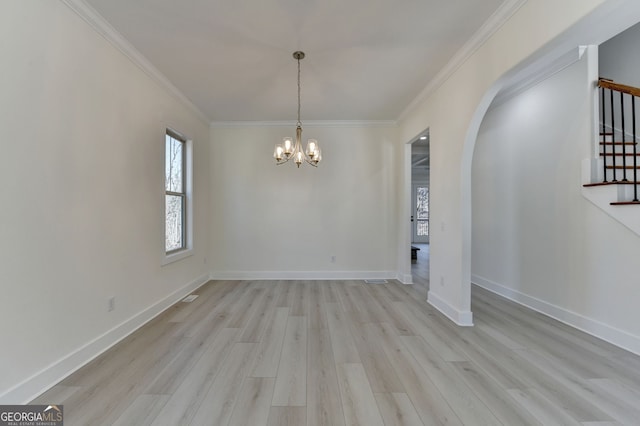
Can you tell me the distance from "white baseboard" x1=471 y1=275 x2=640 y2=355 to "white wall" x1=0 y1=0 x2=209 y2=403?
4.66m

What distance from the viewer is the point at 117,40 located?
2.54m

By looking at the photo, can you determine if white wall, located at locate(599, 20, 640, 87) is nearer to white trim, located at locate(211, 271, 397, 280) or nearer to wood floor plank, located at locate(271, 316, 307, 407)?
white trim, located at locate(211, 271, 397, 280)

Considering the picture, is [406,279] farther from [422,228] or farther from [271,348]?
[422,228]

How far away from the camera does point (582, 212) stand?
296 centimetres

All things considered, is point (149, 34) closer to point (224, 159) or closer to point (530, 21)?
point (224, 159)

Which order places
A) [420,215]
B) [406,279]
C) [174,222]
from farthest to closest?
[420,215] < [406,279] < [174,222]

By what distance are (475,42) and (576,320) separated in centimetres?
307

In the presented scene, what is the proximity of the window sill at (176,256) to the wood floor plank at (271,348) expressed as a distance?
156 centimetres

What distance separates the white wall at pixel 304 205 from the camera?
502cm

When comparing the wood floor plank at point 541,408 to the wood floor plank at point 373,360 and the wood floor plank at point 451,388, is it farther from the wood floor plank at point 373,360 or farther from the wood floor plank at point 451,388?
the wood floor plank at point 373,360

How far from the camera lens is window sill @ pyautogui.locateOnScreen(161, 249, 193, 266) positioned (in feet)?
11.4

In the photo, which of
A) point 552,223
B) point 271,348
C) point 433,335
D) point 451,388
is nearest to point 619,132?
point 552,223

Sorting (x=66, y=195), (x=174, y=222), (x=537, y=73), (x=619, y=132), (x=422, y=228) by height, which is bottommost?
(x=422, y=228)

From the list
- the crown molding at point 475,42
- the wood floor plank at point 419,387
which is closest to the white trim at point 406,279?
the wood floor plank at point 419,387
